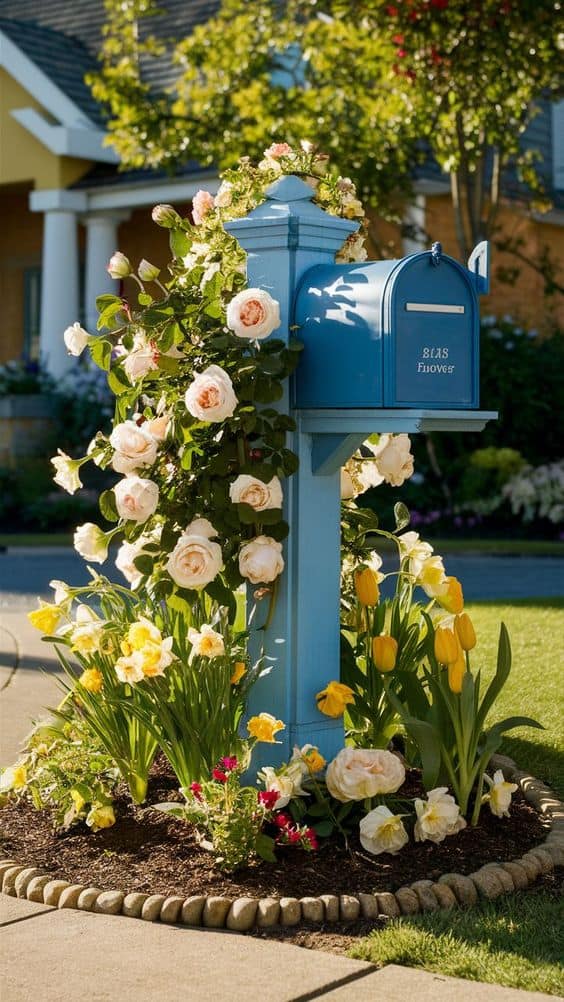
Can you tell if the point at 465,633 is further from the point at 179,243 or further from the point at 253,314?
the point at 179,243

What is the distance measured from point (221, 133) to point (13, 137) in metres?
5.20

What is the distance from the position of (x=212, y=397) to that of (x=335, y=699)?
0.97m

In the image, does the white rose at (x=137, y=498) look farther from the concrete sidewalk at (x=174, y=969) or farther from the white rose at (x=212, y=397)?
the concrete sidewalk at (x=174, y=969)

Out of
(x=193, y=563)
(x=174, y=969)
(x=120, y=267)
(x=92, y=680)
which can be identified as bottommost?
(x=174, y=969)

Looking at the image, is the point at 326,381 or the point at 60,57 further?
the point at 60,57

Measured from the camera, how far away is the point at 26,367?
19.0 meters

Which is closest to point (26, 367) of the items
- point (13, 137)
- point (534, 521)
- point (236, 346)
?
point (13, 137)

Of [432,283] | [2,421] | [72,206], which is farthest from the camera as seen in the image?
[72,206]

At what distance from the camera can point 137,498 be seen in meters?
4.37

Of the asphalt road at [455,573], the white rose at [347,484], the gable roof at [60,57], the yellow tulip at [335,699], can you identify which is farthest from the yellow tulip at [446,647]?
the gable roof at [60,57]

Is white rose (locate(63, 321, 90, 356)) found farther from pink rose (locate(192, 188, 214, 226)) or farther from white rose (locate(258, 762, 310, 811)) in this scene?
white rose (locate(258, 762, 310, 811))

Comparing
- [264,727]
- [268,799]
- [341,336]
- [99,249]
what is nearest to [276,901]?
[268,799]

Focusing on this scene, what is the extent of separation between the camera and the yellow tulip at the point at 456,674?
14.4 feet

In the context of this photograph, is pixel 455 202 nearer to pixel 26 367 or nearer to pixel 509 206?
pixel 509 206
